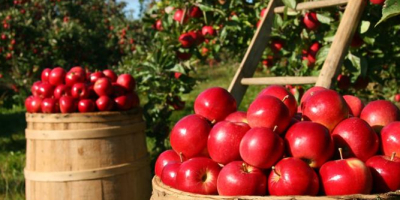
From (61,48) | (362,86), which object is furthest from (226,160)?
(61,48)

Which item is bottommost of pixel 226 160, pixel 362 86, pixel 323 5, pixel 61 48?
pixel 61 48

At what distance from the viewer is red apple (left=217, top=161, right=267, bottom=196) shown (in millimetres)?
1184

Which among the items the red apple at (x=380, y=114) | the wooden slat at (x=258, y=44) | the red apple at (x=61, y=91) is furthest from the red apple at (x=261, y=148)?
the red apple at (x=61, y=91)

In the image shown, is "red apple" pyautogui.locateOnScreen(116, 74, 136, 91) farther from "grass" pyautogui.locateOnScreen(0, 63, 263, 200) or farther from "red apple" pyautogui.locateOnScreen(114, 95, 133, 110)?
"grass" pyautogui.locateOnScreen(0, 63, 263, 200)

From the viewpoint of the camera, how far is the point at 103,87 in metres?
2.79

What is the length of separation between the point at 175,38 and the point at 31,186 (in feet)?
4.57

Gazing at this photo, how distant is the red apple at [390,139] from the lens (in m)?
1.27

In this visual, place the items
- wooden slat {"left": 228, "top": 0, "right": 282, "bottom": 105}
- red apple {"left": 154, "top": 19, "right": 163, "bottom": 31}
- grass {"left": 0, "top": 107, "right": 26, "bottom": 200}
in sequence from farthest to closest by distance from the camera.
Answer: red apple {"left": 154, "top": 19, "right": 163, "bottom": 31}, grass {"left": 0, "top": 107, "right": 26, "bottom": 200}, wooden slat {"left": 228, "top": 0, "right": 282, "bottom": 105}

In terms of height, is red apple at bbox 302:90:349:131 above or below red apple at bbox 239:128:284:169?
above

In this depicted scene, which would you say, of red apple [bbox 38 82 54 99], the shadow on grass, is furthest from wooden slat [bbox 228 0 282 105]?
the shadow on grass

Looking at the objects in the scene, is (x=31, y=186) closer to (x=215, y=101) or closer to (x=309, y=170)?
(x=215, y=101)

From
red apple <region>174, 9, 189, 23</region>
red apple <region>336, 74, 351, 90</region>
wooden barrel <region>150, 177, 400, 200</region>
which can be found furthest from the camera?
red apple <region>174, 9, 189, 23</region>

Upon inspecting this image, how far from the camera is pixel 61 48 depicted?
892 cm

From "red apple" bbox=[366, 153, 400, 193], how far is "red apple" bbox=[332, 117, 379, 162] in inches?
1.7
